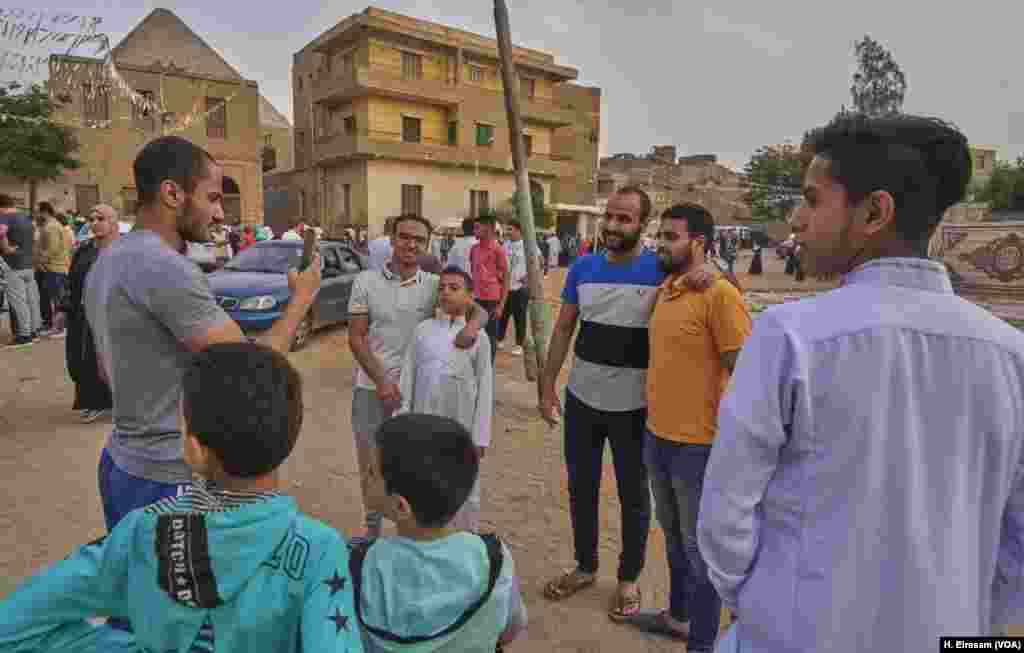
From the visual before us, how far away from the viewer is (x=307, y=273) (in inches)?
90.4

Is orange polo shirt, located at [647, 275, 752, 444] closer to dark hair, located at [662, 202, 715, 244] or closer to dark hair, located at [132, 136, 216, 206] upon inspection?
dark hair, located at [662, 202, 715, 244]

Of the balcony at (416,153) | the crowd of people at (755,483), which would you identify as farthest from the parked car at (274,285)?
the balcony at (416,153)

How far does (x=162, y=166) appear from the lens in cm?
205

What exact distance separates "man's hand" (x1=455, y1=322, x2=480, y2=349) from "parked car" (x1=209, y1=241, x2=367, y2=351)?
16.8 ft

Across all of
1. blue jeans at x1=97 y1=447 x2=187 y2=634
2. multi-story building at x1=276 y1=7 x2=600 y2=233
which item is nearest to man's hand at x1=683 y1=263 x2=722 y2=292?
blue jeans at x1=97 y1=447 x2=187 y2=634

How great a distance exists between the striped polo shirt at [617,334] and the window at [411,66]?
31.7 m

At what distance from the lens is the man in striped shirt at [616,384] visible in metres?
3.28

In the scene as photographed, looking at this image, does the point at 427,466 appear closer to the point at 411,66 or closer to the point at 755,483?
the point at 755,483

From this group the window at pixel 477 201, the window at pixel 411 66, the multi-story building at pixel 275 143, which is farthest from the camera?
the multi-story building at pixel 275 143

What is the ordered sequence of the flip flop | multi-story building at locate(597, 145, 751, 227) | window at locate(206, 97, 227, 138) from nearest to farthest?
the flip flop → window at locate(206, 97, 227, 138) → multi-story building at locate(597, 145, 751, 227)

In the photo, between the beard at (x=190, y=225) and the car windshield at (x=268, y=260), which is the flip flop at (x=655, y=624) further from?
the car windshield at (x=268, y=260)

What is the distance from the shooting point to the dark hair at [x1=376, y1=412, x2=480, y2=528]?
180cm

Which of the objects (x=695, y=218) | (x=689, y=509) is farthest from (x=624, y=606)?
(x=695, y=218)

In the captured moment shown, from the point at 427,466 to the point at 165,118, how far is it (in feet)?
99.8
